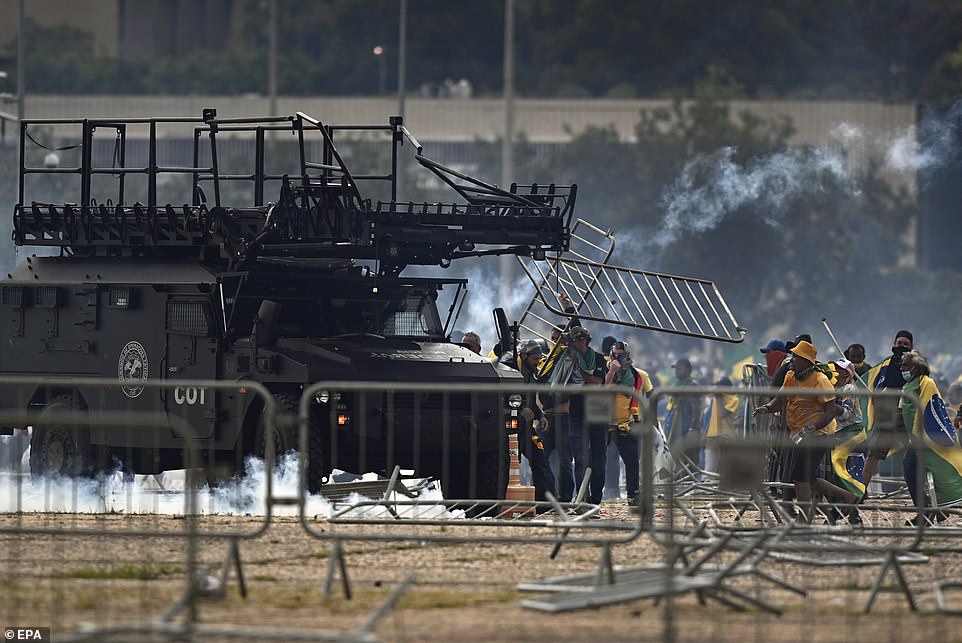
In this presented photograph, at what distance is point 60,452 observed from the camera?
16406 millimetres

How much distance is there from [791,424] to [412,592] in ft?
17.4

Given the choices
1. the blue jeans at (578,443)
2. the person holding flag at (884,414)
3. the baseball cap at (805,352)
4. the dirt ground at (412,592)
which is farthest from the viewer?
the blue jeans at (578,443)

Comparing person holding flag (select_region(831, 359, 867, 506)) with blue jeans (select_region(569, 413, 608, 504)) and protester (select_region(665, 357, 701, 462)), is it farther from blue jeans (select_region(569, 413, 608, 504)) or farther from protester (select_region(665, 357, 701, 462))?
blue jeans (select_region(569, 413, 608, 504))

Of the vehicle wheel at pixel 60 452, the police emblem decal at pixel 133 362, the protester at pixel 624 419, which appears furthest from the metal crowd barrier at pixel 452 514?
the police emblem decal at pixel 133 362

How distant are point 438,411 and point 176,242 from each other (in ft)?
10.8

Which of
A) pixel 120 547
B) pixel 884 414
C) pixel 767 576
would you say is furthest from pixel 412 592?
pixel 884 414

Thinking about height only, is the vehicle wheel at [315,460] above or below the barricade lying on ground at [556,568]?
above

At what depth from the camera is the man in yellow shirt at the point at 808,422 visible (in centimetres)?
1521

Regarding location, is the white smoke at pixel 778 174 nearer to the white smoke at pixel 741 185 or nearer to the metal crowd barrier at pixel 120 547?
the white smoke at pixel 741 185

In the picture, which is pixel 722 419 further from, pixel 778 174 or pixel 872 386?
pixel 778 174

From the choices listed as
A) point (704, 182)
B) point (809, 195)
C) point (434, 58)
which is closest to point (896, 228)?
point (809, 195)

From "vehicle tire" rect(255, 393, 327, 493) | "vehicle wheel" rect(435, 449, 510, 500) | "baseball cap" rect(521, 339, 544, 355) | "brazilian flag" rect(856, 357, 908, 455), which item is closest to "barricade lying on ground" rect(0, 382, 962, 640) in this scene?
"brazilian flag" rect(856, 357, 908, 455)

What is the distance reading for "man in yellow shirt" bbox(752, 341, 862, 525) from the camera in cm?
1521

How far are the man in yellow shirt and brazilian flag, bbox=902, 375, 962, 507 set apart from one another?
2.20 feet
